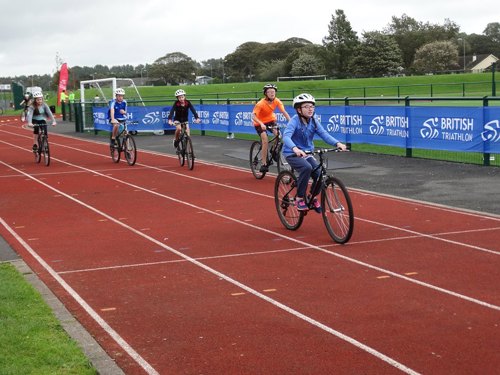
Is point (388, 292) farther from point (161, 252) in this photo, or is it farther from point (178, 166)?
point (178, 166)

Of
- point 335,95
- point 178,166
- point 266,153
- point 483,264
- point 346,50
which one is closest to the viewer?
point 483,264

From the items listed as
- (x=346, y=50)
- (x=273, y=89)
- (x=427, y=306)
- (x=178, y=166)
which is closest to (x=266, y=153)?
(x=273, y=89)

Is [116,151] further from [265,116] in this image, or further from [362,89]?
[362,89]

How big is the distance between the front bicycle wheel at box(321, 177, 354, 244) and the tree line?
3346 inches

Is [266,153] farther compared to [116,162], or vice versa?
[116,162]

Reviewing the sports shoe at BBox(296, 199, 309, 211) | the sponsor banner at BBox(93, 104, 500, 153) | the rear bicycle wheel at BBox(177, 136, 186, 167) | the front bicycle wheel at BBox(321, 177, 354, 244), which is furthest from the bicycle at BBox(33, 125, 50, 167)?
the front bicycle wheel at BBox(321, 177, 354, 244)

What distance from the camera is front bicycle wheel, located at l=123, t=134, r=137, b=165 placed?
2106cm

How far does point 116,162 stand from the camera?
72.8 feet

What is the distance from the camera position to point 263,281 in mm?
8188

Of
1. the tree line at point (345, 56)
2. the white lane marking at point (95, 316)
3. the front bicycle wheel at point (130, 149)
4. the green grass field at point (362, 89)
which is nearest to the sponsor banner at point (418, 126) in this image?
the front bicycle wheel at point (130, 149)

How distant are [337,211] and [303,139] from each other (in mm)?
1226

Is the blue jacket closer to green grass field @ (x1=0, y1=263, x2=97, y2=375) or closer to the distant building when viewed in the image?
green grass field @ (x1=0, y1=263, x2=97, y2=375)

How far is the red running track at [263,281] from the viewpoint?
5.91 m

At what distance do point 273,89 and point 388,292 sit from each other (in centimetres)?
977
